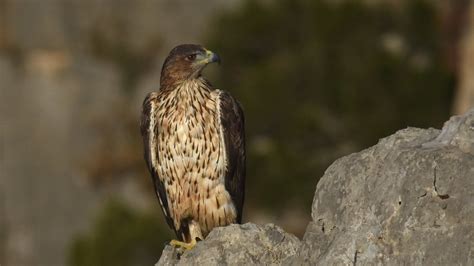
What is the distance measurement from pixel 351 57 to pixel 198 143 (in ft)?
58.2

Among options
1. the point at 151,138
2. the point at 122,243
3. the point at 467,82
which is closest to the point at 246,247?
the point at 151,138

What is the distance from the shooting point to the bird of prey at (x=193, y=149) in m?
10.3

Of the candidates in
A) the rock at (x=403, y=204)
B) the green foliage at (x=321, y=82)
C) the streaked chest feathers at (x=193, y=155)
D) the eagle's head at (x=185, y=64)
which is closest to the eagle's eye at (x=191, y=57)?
the eagle's head at (x=185, y=64)

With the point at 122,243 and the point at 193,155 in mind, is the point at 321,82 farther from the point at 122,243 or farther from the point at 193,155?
the point at 193,155

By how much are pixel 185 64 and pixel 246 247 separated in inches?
111

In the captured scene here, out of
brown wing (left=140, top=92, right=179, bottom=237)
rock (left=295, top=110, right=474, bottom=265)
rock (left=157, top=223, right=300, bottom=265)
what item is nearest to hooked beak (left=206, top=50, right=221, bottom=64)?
brown wing (left=140, top=92, right=179, bottom=237)

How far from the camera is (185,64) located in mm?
10719

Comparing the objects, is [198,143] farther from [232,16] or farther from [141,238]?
[232,16]

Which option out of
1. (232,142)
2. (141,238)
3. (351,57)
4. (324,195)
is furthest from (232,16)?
(324,195)

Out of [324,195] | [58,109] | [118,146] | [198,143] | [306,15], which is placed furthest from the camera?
[58,109]

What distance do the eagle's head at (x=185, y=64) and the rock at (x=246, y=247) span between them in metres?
2.47

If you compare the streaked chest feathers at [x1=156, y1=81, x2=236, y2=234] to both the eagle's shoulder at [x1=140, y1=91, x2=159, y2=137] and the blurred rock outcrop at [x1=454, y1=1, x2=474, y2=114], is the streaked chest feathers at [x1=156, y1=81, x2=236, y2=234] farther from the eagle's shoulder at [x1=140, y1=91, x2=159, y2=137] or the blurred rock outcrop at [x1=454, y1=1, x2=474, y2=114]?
the blurred rock outcrop at [x1=454, y1=1, x2=474, y2=114]

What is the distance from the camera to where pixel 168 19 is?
127 feet

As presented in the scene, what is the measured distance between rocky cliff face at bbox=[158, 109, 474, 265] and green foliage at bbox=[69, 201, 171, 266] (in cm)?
1805
